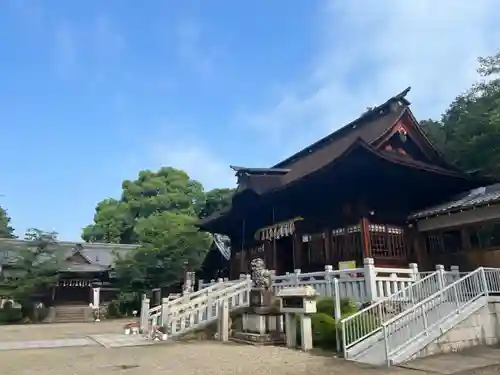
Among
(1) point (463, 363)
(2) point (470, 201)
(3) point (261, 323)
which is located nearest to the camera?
(1) point (463, 363)

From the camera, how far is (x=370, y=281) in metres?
11.4

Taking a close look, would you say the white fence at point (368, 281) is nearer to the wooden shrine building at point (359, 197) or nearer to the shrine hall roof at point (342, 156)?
the wooden shrine building at point (359, 197)

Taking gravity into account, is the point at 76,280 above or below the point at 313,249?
below

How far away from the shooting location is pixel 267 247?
1922 centimetres

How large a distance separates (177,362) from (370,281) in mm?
5561

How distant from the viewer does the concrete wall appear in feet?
30.7

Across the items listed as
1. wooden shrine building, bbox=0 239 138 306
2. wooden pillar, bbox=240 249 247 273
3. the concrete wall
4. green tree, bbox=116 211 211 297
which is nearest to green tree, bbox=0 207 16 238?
wooden shrine building, bbox=0 239 138 306

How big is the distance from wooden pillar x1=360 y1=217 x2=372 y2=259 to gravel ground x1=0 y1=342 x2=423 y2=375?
14.5 ft

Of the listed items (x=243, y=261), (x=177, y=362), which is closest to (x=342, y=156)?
(x=177, y=362)

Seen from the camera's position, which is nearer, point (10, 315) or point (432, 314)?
point (432, 314)

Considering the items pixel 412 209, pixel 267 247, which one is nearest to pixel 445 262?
pixel 412 209

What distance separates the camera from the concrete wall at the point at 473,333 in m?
9.36

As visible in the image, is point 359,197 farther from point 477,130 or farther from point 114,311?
point 114,311

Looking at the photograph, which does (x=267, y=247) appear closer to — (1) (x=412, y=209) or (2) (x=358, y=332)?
(1) (x=412, y=209)
